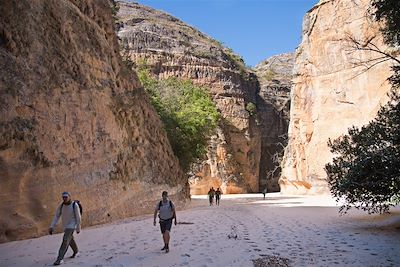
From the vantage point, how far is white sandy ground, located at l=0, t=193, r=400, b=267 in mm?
7531

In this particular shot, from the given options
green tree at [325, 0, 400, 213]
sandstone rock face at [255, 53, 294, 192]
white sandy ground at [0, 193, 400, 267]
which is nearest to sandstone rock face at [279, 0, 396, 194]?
sandstone rock face at [255, 53, 294, 192]

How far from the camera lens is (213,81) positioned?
51.4m

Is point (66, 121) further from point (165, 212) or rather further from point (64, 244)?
point (64, 244)

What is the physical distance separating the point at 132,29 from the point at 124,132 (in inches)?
1445

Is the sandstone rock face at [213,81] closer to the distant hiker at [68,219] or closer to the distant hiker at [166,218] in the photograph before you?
the distant hiker at [166,218]

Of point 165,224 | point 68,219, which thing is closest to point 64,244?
point 68,219

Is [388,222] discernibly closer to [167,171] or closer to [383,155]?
[383,155]

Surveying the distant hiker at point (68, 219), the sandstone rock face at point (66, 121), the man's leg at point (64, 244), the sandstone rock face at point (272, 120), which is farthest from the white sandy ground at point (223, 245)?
the sandstone rock face at point (272, 120)

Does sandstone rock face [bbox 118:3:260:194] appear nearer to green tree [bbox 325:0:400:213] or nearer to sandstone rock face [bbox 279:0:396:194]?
sandstone rock face [bbox 279:0:396:194]

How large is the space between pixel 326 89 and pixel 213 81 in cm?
1839

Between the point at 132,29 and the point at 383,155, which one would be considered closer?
the point at 383,155

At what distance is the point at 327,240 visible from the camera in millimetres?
9875

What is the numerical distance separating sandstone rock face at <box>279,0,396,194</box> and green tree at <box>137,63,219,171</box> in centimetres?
1254

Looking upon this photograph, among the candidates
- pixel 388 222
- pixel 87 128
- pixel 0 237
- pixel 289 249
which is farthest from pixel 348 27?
pixel 0 237
